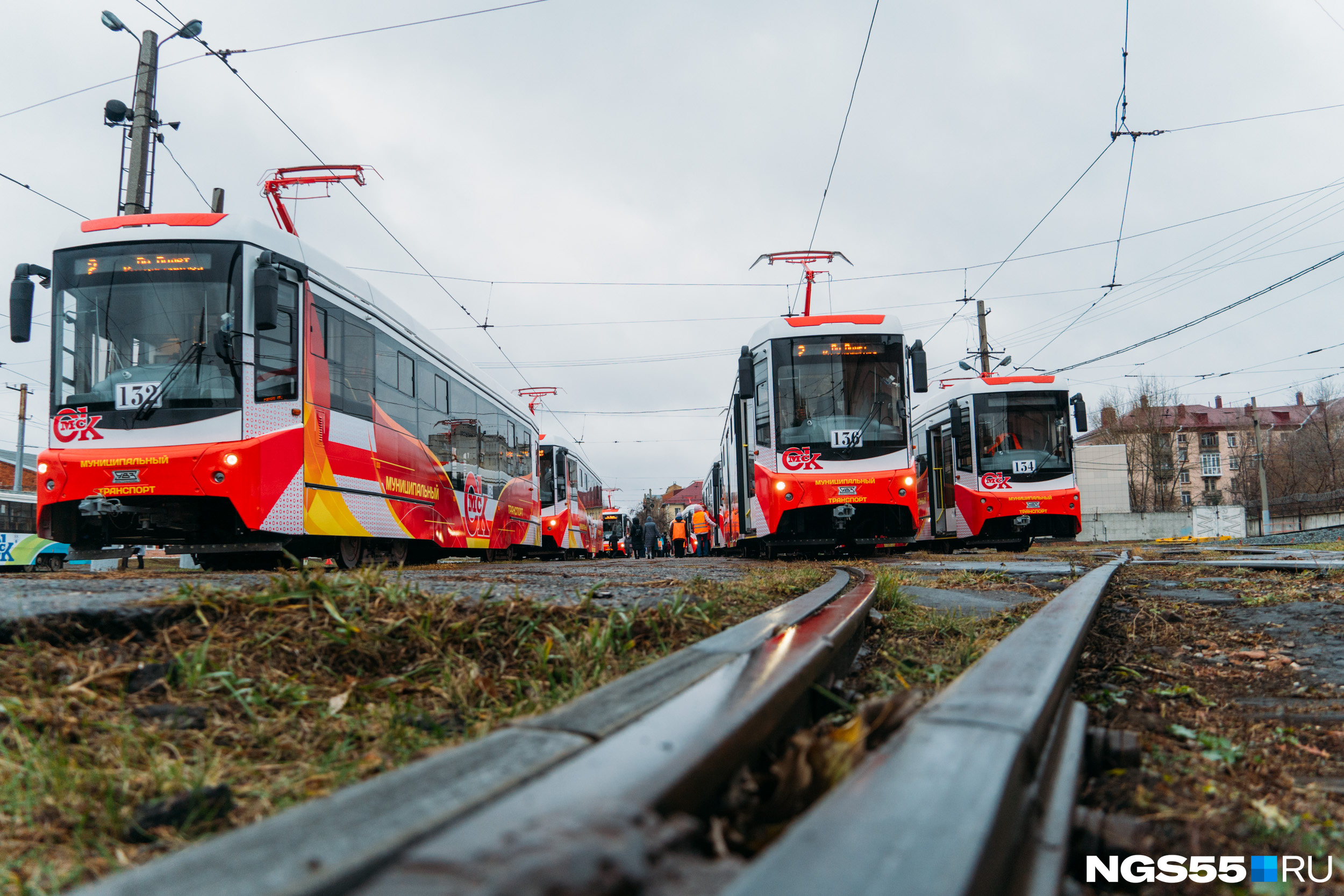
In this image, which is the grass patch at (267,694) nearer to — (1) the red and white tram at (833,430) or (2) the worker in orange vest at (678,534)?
(1) the red and white tram at (833,430)

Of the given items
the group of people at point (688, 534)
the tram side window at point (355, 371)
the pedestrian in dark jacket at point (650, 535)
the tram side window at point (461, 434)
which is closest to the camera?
the tram side window at point (355, 371)

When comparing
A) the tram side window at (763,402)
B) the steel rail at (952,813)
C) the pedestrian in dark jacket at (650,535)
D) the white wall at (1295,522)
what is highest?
the tram side window at (763,402)

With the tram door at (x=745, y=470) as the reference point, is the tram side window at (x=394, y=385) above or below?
above

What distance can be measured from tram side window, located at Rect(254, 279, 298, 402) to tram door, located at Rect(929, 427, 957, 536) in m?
13.2

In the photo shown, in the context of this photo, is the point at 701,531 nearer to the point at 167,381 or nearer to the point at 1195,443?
the point at 167,381

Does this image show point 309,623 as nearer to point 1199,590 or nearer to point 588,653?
point 588,653

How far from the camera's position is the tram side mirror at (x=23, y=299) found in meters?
8.16

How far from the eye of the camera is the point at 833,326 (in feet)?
43.2

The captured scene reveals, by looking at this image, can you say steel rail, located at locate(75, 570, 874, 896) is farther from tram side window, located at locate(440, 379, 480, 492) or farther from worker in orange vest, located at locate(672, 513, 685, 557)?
worker in orange vest, located at locate(672, 513, 685, 557)

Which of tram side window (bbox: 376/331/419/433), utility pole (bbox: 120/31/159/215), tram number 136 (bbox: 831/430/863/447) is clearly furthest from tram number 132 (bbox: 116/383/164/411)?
tram number 136 (bbox: 831/430/863/447)

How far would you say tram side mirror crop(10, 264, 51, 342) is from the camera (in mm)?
8164

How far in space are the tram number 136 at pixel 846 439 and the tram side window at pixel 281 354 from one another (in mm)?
7492

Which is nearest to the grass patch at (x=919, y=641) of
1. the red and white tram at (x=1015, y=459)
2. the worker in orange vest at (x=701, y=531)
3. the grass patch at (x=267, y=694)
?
the grass patch at (x=267, y=694)

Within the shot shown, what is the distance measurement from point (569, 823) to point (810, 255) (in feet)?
62.5
